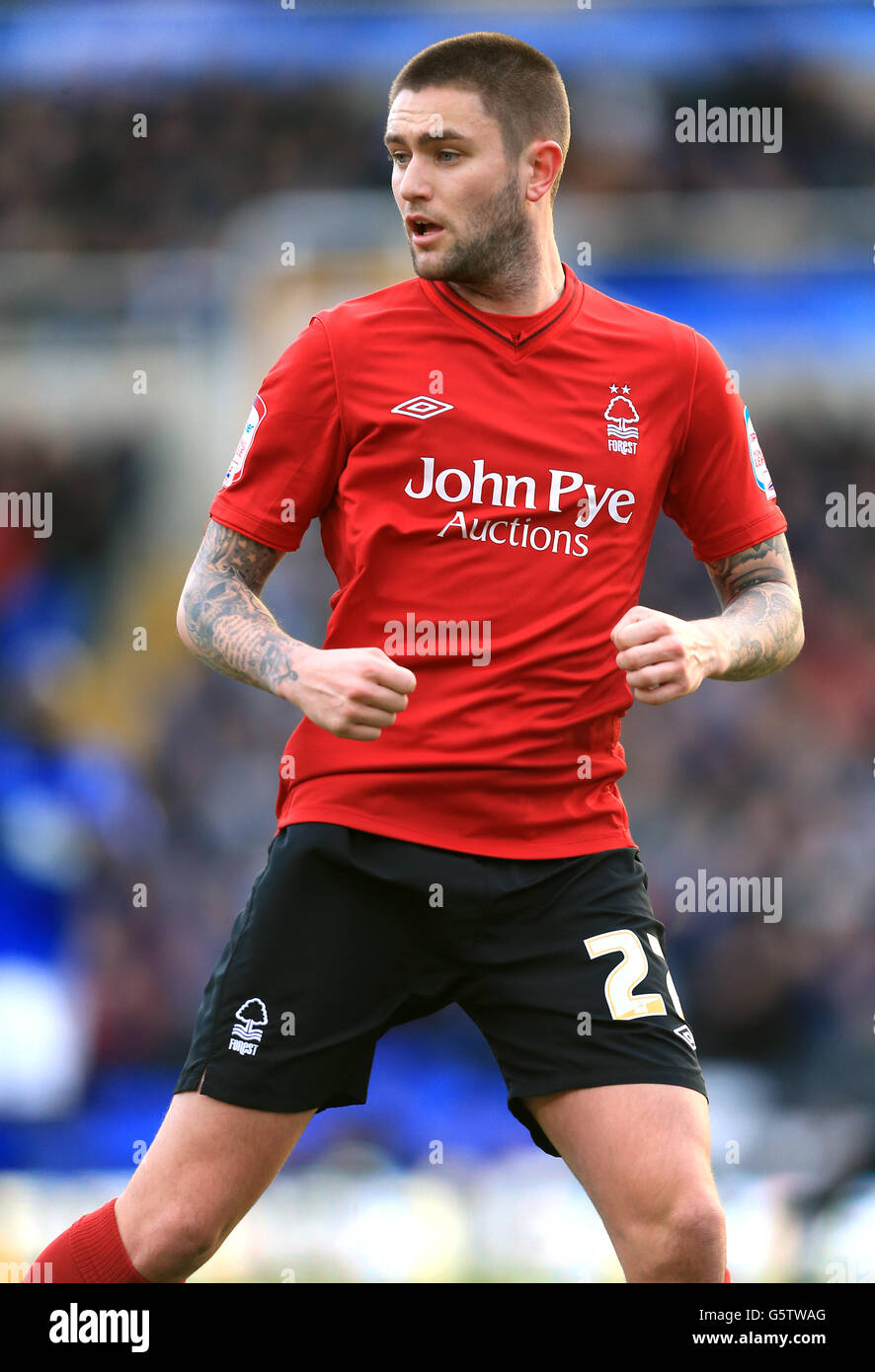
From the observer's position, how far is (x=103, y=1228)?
2658 mm

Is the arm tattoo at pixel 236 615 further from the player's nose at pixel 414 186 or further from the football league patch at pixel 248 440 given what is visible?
the player's nose at pixel 414 186

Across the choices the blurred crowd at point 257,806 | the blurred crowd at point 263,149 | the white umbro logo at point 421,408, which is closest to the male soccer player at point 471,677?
the white umbro logo at point 421,408

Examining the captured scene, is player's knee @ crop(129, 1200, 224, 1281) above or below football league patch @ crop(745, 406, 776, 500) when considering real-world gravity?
below

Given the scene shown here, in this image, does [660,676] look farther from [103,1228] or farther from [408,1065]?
[408,1065]

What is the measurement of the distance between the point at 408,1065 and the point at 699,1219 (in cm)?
332

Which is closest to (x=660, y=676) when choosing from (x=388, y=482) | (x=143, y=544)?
(x=388, y=482)

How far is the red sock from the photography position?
8.63ft

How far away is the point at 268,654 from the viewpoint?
8.73ft

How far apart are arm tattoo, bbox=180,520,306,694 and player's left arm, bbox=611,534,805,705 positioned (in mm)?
535

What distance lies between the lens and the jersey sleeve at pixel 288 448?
2.81m

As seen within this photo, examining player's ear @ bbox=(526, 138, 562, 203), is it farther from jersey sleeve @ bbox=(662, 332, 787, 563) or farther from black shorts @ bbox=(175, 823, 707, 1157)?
black shorts @ bbox=(175, 823, 707, 1157)

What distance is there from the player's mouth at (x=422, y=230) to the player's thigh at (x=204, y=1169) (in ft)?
4.89

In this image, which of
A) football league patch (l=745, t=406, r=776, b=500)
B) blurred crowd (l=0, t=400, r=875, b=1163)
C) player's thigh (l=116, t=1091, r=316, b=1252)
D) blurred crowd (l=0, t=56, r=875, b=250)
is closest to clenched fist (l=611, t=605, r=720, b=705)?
football league patch (l=745, t=406, r=776, b=500)

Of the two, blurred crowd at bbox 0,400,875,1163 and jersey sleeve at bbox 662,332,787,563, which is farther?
blurred crowd at bbox 0,400,875,1163
